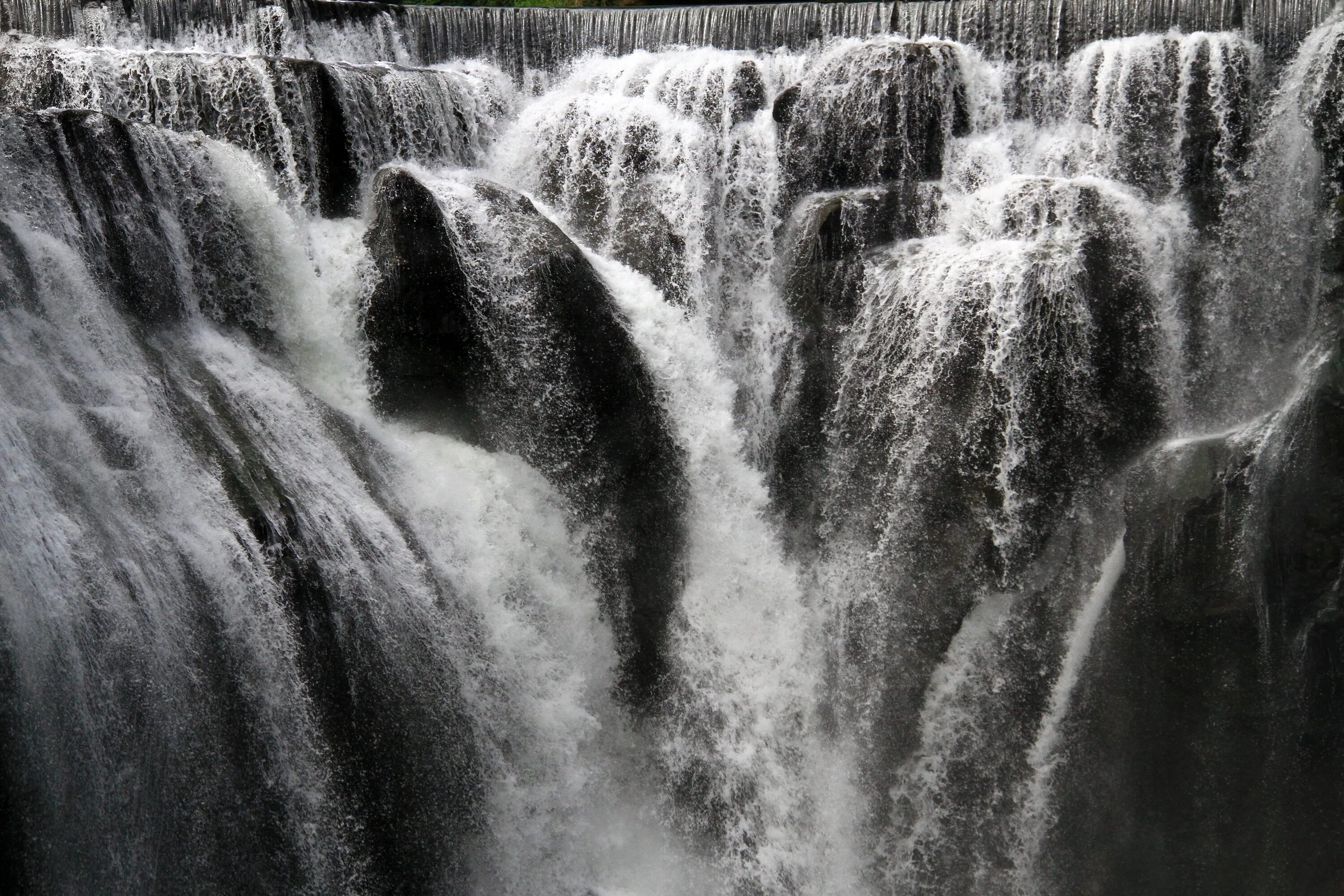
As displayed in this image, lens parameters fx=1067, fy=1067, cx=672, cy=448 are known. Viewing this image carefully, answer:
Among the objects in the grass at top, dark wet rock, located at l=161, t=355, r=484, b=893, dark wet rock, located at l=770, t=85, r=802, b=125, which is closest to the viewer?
dark wet rock, located at l=161, t=355, r=484, b=893

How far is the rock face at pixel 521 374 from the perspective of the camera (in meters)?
8.77

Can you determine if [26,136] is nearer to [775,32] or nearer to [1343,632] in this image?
[775,32]

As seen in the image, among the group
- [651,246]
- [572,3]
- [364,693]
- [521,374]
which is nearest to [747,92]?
[651,246]

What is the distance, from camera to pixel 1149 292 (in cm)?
880

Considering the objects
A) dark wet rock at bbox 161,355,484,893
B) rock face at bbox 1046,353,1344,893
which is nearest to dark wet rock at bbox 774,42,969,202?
rock face at bbox 1046,353,1344,893

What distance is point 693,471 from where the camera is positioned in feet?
30.2

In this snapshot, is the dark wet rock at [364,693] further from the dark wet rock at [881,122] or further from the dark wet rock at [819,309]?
the dark wet rock at [881,122]

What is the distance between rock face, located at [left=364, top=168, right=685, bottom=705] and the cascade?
38 mm

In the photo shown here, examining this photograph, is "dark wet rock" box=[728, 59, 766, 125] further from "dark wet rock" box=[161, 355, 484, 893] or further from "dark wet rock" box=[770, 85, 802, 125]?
"dark wet rock" box=[161, 355, 484, 893]

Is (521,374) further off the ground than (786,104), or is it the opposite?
(786,104)

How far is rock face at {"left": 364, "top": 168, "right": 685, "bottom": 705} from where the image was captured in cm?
877

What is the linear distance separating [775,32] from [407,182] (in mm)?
5291

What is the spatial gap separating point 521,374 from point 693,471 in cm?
169

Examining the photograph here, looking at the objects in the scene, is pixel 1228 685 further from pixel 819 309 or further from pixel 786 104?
pixel 786 104
